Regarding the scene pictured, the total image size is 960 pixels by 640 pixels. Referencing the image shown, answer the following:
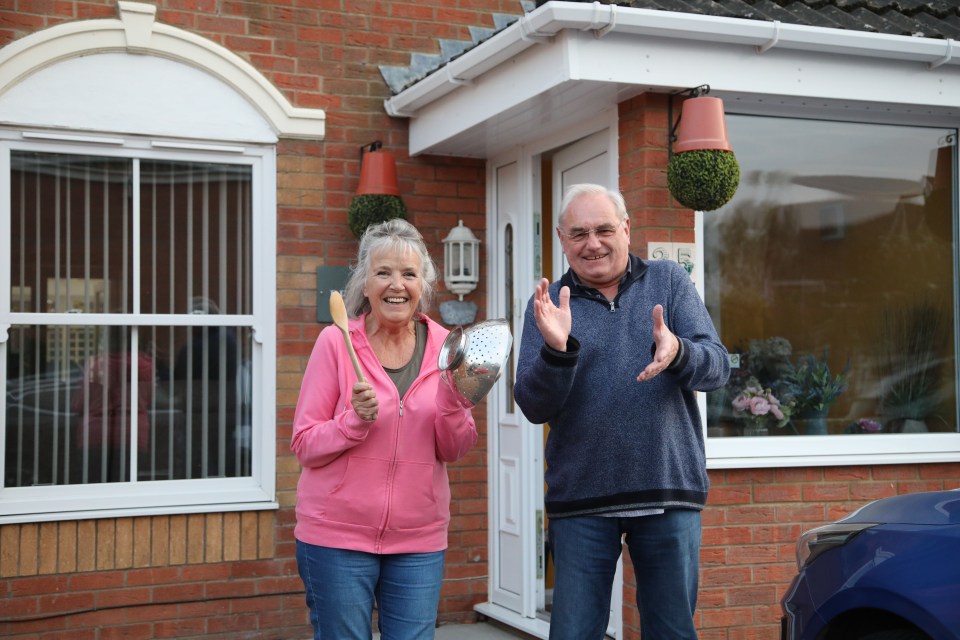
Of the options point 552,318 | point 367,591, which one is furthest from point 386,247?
point 367,591

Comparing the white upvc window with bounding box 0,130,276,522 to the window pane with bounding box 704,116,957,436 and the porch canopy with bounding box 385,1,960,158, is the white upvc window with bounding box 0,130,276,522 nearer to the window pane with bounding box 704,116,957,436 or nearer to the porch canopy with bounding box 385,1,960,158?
the porch canopy with bounding box 385,1,960,158

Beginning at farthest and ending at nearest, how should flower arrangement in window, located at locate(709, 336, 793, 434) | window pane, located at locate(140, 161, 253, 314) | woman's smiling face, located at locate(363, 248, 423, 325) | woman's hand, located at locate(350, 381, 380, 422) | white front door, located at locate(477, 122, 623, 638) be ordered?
white front door, located at locate(477, 122, 623, 638) → window pane, located at locate(140, 161, 253, 314) → flower arrangement in window, located at locate(709, 336, 793, 434) → woman's smiling face, located at locate(363, 248, 423, 325) → woman's hand, located at locate(350, 381, 380, 422)

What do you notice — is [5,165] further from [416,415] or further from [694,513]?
[694,513]

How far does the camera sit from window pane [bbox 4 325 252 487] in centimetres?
521

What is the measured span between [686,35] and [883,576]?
2.34 m

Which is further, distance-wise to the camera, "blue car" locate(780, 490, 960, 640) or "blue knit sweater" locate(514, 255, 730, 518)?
"blue knit sweater" locate(514, 255, 730, 518)

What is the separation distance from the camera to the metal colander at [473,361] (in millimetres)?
3021

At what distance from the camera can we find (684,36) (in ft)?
14.3

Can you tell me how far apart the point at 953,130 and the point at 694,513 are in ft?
10.2

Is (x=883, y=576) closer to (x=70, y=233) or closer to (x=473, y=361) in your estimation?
(x=473, y=361)

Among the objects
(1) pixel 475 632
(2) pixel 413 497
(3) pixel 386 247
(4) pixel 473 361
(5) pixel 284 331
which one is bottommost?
(1) pixel 475 632

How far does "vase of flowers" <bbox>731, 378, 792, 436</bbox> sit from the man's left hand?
7.08 ft

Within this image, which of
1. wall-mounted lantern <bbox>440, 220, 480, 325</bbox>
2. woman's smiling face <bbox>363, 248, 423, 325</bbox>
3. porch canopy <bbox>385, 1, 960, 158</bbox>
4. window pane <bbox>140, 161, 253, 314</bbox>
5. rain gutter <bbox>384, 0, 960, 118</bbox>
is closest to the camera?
woman's smiling face <bbox>363, 248, 423, 325</bbox>

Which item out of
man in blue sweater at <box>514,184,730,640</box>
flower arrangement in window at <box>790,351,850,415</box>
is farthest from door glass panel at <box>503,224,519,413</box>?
man in blue sweater at <box>514,184,730,640</box>
